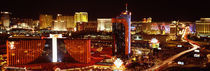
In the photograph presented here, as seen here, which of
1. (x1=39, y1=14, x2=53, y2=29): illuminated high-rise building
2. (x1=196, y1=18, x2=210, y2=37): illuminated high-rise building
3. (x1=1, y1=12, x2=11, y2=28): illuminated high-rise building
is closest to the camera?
(x1=196, y1=18, x2=210, y2=37): illuminated high-rise building

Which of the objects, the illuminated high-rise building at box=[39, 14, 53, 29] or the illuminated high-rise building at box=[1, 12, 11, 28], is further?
the illuminated high-rise building at box=[39, 14, 53, 29]

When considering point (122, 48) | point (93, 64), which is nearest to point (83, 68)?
point (93, 64)

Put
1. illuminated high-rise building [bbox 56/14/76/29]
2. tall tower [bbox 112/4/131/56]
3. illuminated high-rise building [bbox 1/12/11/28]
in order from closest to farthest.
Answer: tall tower [bbox 112/4/131/56] → illuminated high-rise building [bbox 1/12/11/28] → illuminated high-rise building [bbox 56/14/76/29]

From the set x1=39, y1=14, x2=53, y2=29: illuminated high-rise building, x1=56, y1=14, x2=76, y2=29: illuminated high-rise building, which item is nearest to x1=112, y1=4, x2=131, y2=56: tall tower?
x1=56, y1=14, x2=76, y2=29: illuminated high-rise building

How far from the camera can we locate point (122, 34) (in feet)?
116

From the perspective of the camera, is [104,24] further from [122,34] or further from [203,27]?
[122,34]

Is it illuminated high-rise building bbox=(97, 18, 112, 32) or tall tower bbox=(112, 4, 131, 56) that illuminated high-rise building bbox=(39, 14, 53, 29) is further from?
tall tower bbox=(112, 4, 131, 56)

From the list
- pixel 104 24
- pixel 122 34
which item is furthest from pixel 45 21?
pixel 122 34

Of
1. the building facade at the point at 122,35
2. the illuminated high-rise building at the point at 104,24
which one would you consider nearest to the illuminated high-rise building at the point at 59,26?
the illuminated high-rise building at the point at 104,24

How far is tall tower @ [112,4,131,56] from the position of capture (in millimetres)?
35000

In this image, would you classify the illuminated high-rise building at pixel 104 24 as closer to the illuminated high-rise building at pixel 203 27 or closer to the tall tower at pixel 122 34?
the illuminated high-rise building at pixel 203 27

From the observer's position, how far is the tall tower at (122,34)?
1378 inches

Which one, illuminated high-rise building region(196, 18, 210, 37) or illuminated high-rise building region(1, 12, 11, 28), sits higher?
illuminated high-rise building region(1, 12, 11, 28)

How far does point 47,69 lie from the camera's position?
82.6ft
